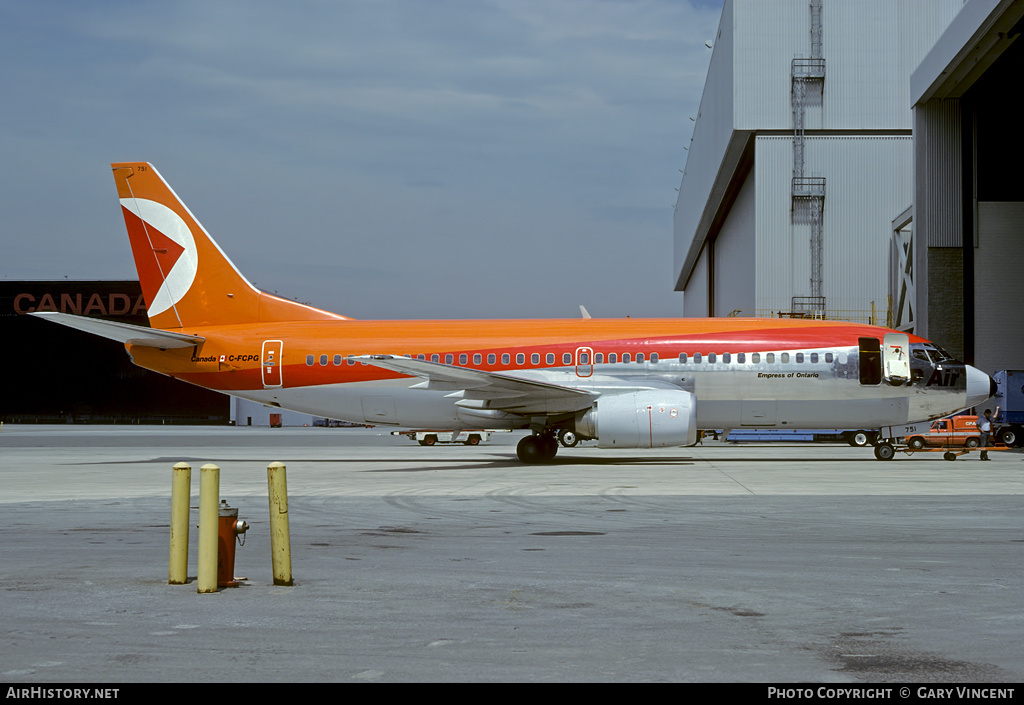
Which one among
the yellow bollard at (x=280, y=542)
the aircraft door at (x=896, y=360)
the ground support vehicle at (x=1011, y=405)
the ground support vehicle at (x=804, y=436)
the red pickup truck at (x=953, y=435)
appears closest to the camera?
the yellow bollard at (x=280, y=542)

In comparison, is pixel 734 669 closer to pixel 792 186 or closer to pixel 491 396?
pixel 491 396

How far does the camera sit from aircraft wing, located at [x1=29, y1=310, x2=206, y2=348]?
23903 millimetres

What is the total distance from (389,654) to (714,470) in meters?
18.2

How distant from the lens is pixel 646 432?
2395 cm

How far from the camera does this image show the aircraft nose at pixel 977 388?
25.7 meters

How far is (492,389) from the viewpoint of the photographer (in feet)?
82.1

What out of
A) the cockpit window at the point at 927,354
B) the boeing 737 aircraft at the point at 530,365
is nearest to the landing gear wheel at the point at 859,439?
the boeing 737 aircraft at the point at 530,365

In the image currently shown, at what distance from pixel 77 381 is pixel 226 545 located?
9267 centimetres

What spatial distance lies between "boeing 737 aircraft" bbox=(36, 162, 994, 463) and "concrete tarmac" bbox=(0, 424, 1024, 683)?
27.4 ft

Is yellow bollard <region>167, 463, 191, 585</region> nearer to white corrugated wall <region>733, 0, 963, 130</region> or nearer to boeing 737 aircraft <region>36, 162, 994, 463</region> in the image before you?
boeing 737 aircraft <region>36, 162, 994, 463</region>

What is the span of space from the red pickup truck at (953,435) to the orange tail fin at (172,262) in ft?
81.0

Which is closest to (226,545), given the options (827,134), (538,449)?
(538,449)

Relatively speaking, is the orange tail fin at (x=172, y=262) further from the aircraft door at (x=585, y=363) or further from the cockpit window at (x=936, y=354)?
the cockpit window at (x=936, y=354)

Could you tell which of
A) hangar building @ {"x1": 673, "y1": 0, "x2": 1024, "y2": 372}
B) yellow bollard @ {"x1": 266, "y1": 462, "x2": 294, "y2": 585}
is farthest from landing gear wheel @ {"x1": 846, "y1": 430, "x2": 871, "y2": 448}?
yellow bollard @ {"x1": 266, "y1": 462, "x2": 294, "y2": 585}
